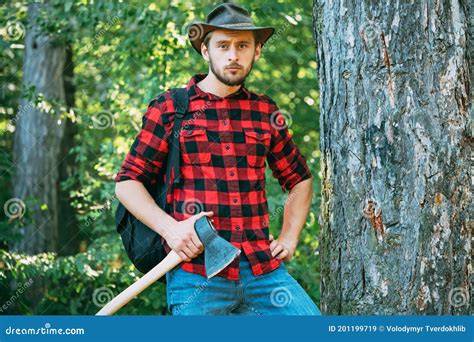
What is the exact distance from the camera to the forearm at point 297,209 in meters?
3.11

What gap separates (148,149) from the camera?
9.37 feet

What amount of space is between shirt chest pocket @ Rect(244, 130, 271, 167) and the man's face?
0.22 meters

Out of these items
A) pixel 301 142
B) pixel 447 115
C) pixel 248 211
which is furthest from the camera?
pixel 301 142

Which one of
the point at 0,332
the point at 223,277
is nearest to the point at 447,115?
the point at 223,277

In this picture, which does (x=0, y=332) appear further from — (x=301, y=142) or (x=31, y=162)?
(x=31, y=162)

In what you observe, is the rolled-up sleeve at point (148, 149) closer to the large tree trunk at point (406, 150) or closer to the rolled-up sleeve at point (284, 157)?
the rolled-up sleeve at point (284, 157)

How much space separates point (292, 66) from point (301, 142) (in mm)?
1056

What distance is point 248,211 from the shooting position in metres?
2.86

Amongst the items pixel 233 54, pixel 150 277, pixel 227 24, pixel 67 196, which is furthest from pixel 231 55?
pixel 67 196

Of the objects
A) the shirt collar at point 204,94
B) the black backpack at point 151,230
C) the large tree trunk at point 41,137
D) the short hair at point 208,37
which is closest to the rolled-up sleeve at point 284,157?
the shirt collar at point 204,94

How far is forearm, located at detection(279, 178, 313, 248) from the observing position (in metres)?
3.11

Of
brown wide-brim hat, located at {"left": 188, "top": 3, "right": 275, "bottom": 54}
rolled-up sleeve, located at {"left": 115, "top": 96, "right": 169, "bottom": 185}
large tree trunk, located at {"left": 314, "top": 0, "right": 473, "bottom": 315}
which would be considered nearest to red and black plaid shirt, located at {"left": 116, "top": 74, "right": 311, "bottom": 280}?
rolled-up sleeve, located at {"left": 115, "top": 96, "right": 169, "bottom": 185}

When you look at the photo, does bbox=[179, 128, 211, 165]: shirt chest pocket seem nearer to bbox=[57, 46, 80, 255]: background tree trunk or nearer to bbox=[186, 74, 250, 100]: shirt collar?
bbox=[186, 74, 250, 100]: shirt collar

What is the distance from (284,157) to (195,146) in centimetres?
45
